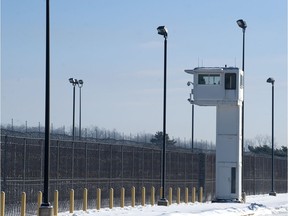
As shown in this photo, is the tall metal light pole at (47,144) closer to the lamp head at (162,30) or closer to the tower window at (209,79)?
the lamp head at (162,30)

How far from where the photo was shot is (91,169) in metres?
37.5

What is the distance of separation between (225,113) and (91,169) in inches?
432

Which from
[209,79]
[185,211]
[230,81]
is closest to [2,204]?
[185,211]

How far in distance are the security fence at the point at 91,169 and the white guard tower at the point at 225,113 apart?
3.70 metres

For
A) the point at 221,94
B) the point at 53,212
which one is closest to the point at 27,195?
the point at 53,212

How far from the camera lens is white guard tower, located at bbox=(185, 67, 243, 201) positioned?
148ft

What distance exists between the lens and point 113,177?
1575 inches

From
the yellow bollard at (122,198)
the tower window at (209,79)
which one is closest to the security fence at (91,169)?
the yellow bollard at (122,198)

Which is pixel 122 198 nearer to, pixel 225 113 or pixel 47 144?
pixel 225 113

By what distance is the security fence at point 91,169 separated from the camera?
30.0m

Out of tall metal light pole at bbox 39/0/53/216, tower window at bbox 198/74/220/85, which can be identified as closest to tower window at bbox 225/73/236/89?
tower window at bbox 198/74/220/85

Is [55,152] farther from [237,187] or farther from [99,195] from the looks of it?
[237,187]

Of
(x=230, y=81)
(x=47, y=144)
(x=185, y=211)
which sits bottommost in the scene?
(x=185, y=211)

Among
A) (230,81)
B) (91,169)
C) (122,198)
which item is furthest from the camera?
(230,81)
